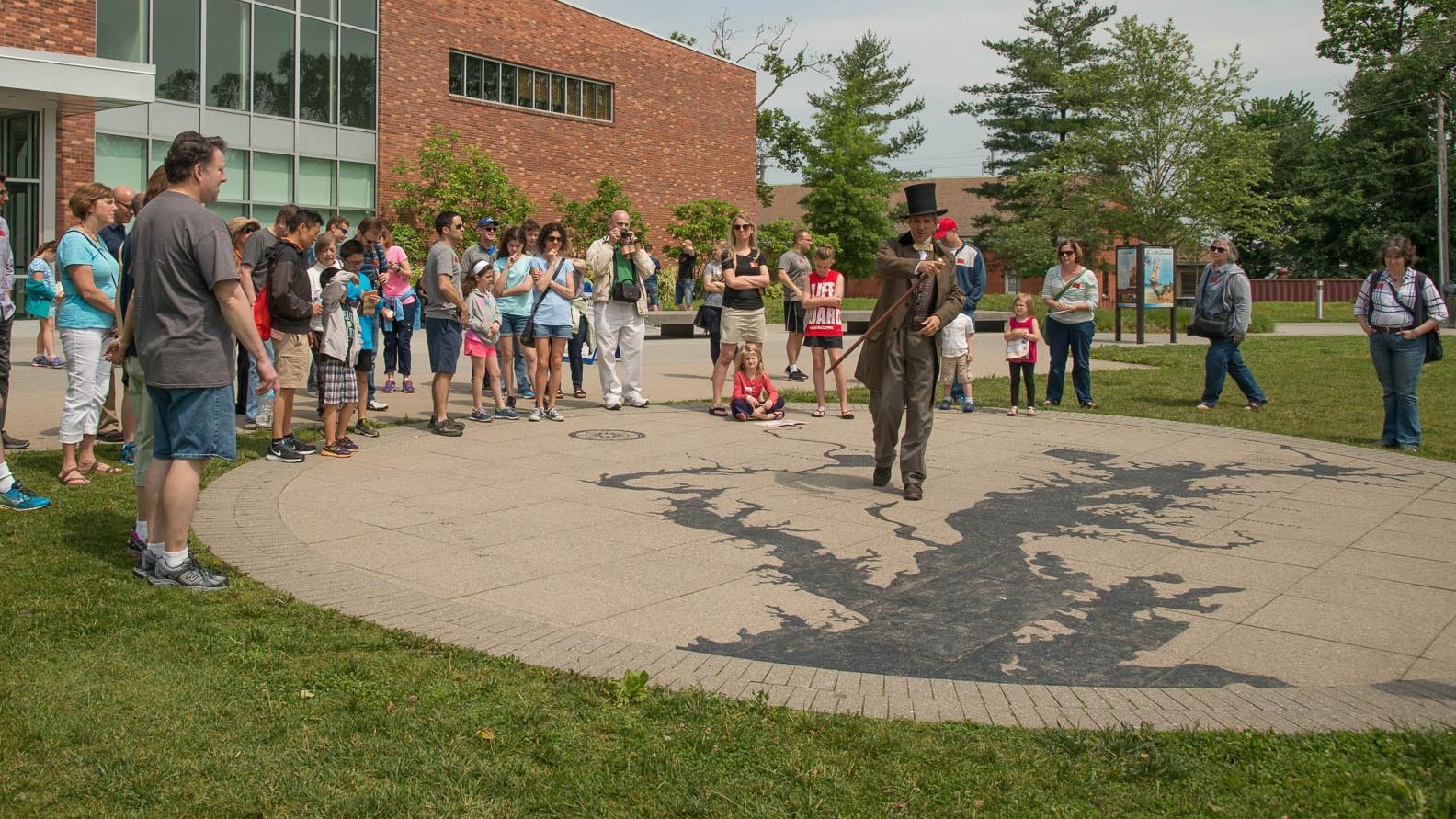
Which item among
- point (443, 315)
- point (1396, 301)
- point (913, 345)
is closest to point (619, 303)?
point (443, 315)

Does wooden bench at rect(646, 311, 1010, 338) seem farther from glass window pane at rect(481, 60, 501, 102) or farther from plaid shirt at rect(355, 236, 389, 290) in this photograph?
plaid shirt at rect(355, 236, 389, 290)

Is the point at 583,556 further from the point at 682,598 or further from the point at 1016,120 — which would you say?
the point at 1016,120

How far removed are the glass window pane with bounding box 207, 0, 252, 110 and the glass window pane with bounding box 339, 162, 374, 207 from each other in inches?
139

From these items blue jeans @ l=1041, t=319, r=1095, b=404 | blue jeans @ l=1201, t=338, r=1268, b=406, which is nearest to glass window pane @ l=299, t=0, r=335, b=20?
blue jeans @ l=1041, t=319, r=1095, b=404

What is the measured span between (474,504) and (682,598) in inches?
100

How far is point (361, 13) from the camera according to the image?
1233 inches

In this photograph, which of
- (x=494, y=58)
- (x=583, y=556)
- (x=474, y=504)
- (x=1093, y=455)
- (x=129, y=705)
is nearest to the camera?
(x=129, y=705)

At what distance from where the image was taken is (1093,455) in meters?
10.1

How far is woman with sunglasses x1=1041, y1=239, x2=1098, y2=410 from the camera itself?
42.5 feet

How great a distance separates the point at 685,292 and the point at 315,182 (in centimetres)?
1037

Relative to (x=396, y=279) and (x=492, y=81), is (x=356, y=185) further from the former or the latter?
(x=396, y=279)

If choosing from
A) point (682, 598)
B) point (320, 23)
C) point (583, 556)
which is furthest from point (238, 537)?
point (320, 23)

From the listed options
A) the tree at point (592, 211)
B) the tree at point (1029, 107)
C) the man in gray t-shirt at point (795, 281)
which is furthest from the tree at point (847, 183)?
the man in gray t-shirt at point (795, 281)

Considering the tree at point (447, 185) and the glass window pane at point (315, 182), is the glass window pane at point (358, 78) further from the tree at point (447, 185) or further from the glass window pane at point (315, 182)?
the tree at point (447, 185)
